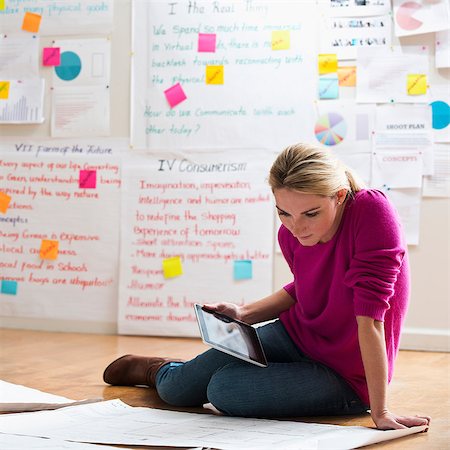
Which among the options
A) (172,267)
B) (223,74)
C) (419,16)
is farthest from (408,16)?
(172,267)

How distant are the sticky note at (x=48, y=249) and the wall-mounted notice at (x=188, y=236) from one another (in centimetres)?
27

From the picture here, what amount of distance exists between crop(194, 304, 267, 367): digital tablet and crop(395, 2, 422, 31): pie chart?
146cm

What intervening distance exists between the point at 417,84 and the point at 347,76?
237 millimetres

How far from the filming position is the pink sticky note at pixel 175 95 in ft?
10.3

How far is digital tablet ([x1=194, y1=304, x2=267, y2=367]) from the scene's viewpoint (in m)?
1.73

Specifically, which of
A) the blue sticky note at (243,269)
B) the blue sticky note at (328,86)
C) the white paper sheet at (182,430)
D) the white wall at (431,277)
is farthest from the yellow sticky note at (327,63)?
the white paper sheet at (182,430)

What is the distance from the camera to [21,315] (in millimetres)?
3309

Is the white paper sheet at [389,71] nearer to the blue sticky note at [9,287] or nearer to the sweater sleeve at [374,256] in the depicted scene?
the sweater sleeve at [374,256]

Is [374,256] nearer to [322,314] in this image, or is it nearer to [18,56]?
[322,314]

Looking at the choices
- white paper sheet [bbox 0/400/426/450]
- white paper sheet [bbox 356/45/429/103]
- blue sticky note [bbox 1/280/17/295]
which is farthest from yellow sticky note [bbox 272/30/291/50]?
white paper sheet [bbox 0/400/426/450]

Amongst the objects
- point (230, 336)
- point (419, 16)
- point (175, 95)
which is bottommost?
point (230, 336)

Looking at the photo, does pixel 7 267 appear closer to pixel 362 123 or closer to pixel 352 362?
pixel 362 123

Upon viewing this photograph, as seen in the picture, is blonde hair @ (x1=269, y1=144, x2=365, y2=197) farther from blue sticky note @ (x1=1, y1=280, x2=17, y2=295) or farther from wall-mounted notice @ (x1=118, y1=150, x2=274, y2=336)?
blue sticky note @ (x1=1, y1=280, x2=17, y2=295)

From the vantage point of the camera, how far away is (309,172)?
5.26ft
